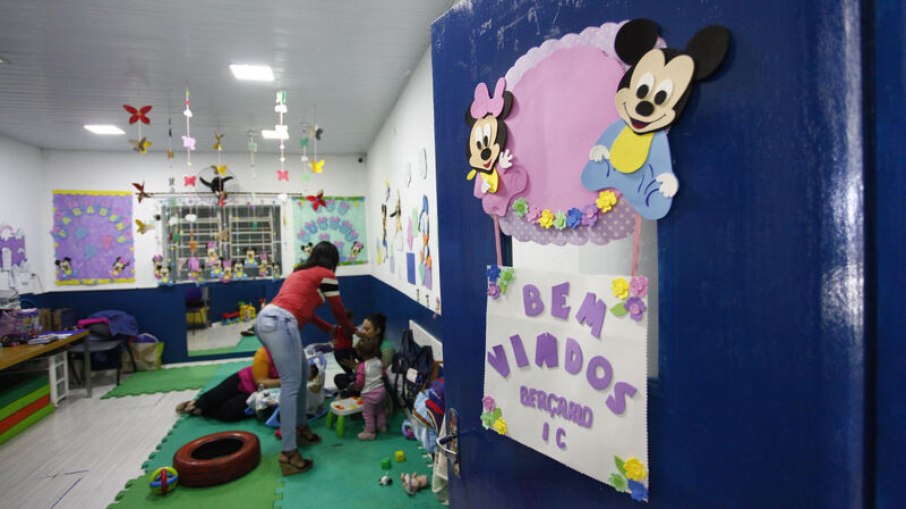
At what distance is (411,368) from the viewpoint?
126 inches

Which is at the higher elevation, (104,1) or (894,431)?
(104,1)

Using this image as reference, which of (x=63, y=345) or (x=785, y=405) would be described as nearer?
(x=785, y=405)

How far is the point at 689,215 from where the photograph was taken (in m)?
0.64

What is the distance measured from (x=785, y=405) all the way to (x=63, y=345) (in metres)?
5.14

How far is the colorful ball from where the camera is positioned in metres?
2.42

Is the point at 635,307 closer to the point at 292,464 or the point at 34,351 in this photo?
the point at 292,464

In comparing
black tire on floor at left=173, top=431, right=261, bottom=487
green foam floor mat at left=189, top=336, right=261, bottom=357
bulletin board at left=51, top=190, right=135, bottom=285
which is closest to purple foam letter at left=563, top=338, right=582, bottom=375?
black tire on floor at left=173, top=431, right=261, bottom=487

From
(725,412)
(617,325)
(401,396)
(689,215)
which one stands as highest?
(689,215)

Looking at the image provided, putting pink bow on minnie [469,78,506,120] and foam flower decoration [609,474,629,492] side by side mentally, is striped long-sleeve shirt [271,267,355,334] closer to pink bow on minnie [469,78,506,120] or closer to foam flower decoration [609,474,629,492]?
pink bow on minnie [469,78,506,120]

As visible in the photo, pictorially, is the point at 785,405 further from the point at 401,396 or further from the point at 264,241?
the point at 264,241

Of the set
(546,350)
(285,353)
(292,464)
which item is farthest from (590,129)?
(292,464)

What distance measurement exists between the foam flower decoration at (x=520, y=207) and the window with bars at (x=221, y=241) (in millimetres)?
5340

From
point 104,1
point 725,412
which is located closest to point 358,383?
point 104,1

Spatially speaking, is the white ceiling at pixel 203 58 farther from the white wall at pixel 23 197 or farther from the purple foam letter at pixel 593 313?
the purple foam letter at pixel 593 313
